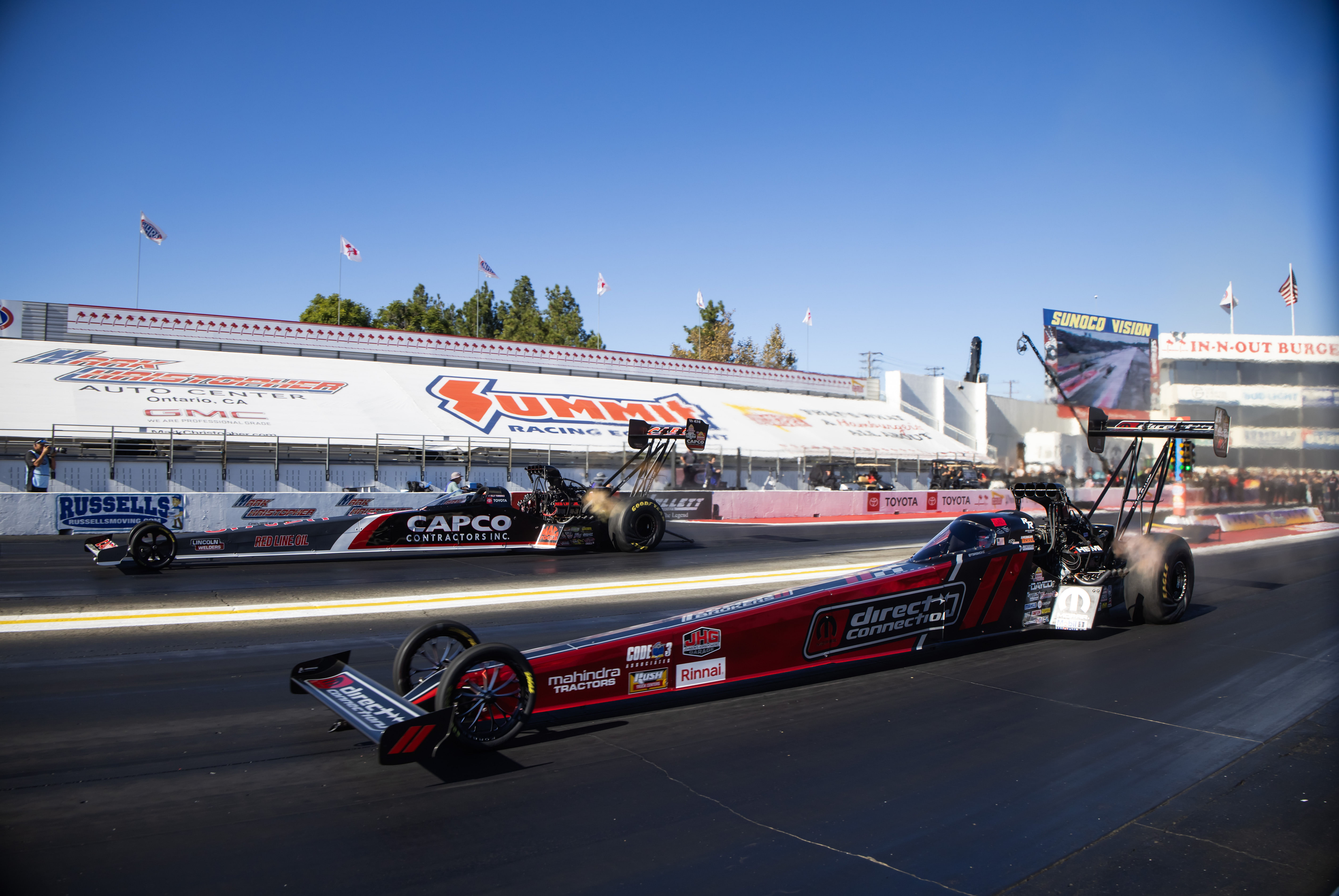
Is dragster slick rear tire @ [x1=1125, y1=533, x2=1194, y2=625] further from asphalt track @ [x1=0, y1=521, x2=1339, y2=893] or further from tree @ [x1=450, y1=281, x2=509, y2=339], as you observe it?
tree @ [x1=450, y1=281, x2=509, y2=339]

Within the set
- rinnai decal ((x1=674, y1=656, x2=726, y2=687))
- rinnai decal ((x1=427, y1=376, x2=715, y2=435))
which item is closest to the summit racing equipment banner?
rinnai decal ((x1=427, y1=376, x2=715, y2=435))

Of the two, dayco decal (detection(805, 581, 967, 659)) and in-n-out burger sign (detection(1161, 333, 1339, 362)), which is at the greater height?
in-n-out burger sign (detection(1161, 333, 1339, 362))

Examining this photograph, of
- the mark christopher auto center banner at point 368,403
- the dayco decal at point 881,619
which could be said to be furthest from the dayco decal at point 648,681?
the mark christopher auto center banner at point 368,403

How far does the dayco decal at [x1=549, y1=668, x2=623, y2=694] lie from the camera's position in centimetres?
528

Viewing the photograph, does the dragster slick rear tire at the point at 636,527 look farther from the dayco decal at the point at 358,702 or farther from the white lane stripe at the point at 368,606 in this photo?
the dayco decal at the point at 358,702

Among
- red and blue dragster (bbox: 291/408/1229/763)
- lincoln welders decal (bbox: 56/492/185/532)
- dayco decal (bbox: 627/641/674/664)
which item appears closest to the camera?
red and blue dragster (bbox: 291/408/1229/763)

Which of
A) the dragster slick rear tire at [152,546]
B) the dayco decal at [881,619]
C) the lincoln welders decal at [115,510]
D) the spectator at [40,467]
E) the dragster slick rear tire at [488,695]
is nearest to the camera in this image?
the dragster slick rear tire at [488,695]

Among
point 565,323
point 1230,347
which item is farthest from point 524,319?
point 1230,347

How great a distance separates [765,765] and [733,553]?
11.1 m

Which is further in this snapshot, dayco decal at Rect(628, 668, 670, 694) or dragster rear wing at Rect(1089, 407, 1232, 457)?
dragster rear wing at Rect(1089, 407, 1232, 457)

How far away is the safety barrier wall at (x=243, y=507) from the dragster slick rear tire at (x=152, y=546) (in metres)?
2.78

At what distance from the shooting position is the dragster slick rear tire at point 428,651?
5246mm

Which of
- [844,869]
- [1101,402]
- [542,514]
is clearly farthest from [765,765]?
[1101,402]

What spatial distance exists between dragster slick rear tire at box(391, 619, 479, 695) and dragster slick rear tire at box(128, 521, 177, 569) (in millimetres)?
7998
